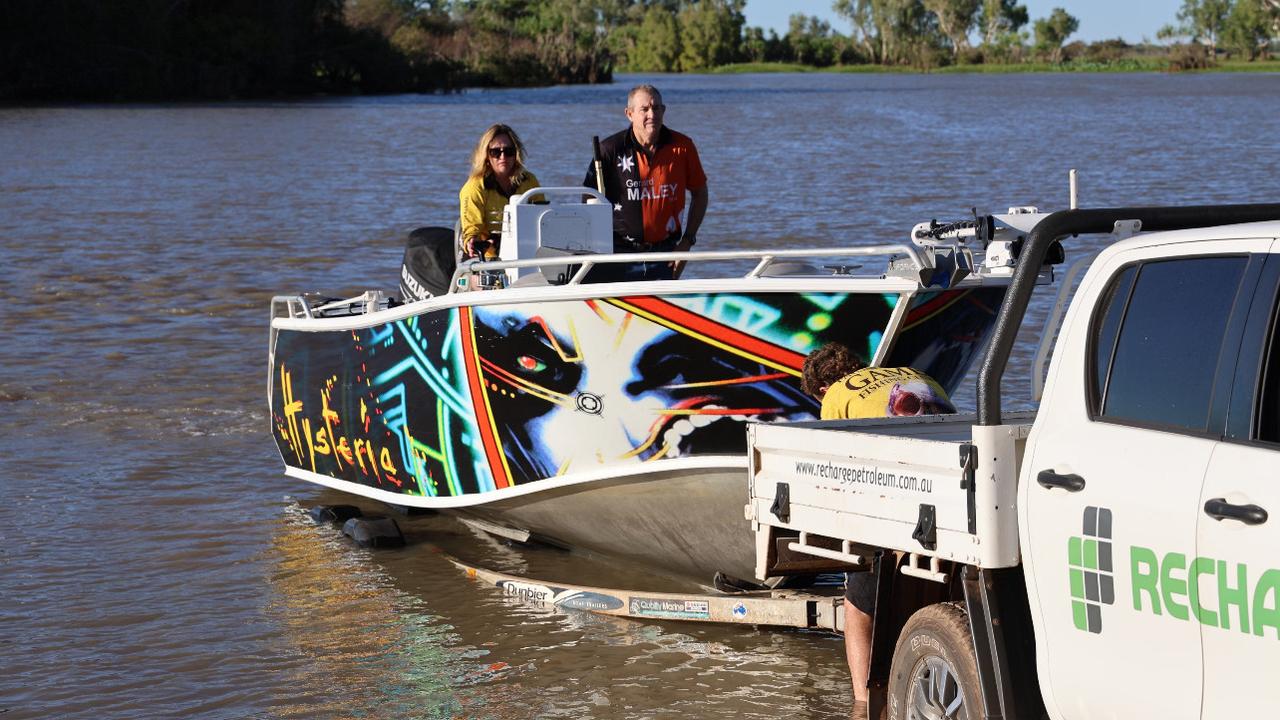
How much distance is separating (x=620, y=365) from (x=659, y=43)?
600 ft

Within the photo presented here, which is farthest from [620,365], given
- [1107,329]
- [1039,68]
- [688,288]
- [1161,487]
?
[1039,68]

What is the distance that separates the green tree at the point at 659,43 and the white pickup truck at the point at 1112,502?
611 ft

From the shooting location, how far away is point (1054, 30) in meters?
194

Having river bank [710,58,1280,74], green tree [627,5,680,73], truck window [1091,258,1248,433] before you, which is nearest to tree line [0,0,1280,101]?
river bank [710,58,1280,74]

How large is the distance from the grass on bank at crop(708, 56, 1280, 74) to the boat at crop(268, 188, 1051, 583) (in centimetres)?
13929

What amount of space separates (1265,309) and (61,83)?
81.0 m

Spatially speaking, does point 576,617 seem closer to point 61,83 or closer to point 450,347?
point 450,347

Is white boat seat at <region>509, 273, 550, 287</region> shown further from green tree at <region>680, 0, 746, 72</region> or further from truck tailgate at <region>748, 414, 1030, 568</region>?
green tree at <region>680, 0, 746, 72</region>

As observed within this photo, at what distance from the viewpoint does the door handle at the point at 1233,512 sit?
3.98 m

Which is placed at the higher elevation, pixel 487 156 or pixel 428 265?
pixel 487 156

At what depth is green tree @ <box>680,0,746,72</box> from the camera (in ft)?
630

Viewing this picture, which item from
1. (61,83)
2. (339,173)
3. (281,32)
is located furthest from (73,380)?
(281,32)

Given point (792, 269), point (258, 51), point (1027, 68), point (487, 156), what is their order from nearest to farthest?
point (792, 269) < point (487, 156) < point (258, 51) < point (1027, 68)

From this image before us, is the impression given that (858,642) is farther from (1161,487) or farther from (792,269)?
(792,269)
